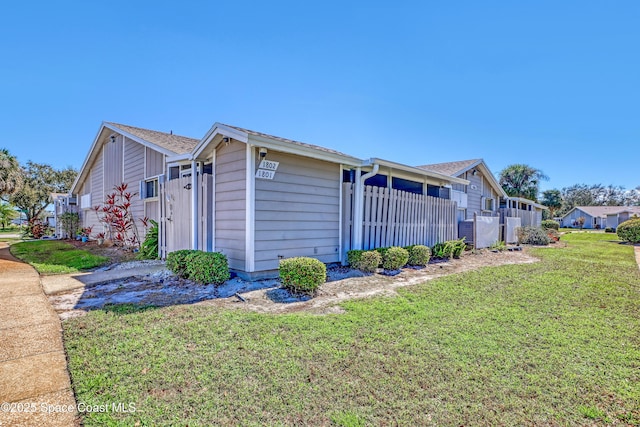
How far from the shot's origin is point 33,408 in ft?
7.02

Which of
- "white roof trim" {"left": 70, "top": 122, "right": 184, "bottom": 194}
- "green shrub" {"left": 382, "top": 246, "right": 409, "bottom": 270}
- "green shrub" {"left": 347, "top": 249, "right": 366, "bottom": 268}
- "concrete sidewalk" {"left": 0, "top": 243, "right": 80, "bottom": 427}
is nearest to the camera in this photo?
"concrete sidewalk" {"left": 0, "top": 243, "right": 80, "bottom": 427}

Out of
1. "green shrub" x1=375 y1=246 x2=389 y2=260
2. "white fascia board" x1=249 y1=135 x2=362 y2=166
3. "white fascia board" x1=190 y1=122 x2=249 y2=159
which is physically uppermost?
"white fascia board" x1=190 y1=122 x2=249 y2=159

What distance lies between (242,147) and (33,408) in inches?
189

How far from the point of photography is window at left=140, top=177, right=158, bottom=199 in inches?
421

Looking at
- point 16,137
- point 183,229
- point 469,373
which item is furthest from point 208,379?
point 16,137

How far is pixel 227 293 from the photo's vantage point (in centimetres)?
523

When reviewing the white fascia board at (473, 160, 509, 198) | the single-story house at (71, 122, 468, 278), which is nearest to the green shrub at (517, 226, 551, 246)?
the white fascia board at (473, 160, 509, 198)

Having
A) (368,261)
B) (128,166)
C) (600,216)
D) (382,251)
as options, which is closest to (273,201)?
(368,261)

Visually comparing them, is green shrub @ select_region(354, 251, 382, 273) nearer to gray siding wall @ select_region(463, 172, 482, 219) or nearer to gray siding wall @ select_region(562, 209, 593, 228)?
gray siding wall @ select_region(463, 172, 482, 219)

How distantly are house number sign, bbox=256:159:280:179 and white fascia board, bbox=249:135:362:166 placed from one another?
1.03 feet

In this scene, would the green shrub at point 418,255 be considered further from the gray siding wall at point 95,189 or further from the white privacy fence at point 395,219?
the gray siding wall at point 95,189

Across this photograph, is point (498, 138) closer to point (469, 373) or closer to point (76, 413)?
point (469, 373)

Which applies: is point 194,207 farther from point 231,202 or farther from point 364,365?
→ point 364,365

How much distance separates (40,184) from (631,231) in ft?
180
